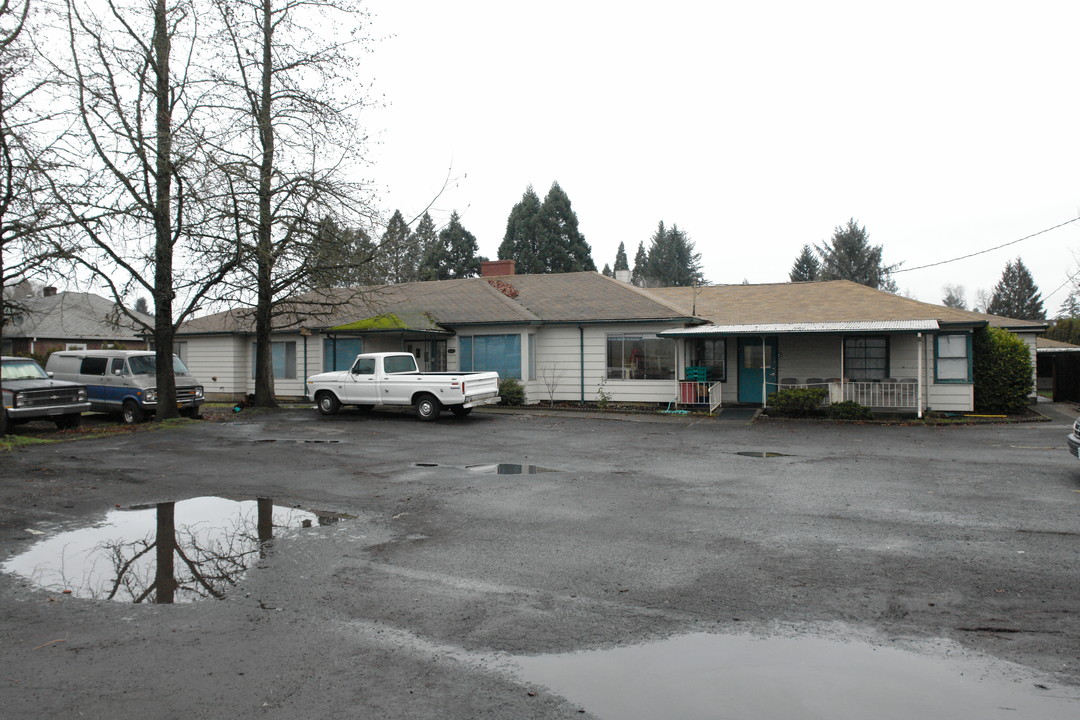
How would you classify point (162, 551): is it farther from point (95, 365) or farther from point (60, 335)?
point (60, 335)

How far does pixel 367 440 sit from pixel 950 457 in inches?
434

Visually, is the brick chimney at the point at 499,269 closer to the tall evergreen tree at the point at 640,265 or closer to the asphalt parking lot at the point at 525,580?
the asphalt parking lot at the point at 525,580

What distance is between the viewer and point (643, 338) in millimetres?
21109

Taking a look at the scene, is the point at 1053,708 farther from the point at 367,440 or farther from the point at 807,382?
the point at 807,382

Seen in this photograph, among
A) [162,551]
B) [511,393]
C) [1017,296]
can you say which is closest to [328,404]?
[511,393]

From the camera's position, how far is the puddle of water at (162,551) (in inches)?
224

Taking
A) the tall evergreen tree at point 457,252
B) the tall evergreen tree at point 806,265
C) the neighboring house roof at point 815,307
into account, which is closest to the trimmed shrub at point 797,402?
the neighboring house roof at point 815,307

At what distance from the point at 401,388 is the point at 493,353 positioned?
4328 mm

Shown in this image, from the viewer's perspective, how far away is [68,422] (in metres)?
17.2

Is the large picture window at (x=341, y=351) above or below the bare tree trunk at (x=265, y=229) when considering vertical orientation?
below

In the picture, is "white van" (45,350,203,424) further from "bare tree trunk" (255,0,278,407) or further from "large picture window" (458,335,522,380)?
"large picture window" (458,335,522,380)

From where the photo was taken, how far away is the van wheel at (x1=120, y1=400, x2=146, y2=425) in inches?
739

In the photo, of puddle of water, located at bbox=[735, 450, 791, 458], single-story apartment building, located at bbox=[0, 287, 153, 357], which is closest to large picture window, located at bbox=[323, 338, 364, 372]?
puddle of water, located at bbox=[735, 450, 791, 458]

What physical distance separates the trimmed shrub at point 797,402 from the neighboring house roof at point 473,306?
337 cm
